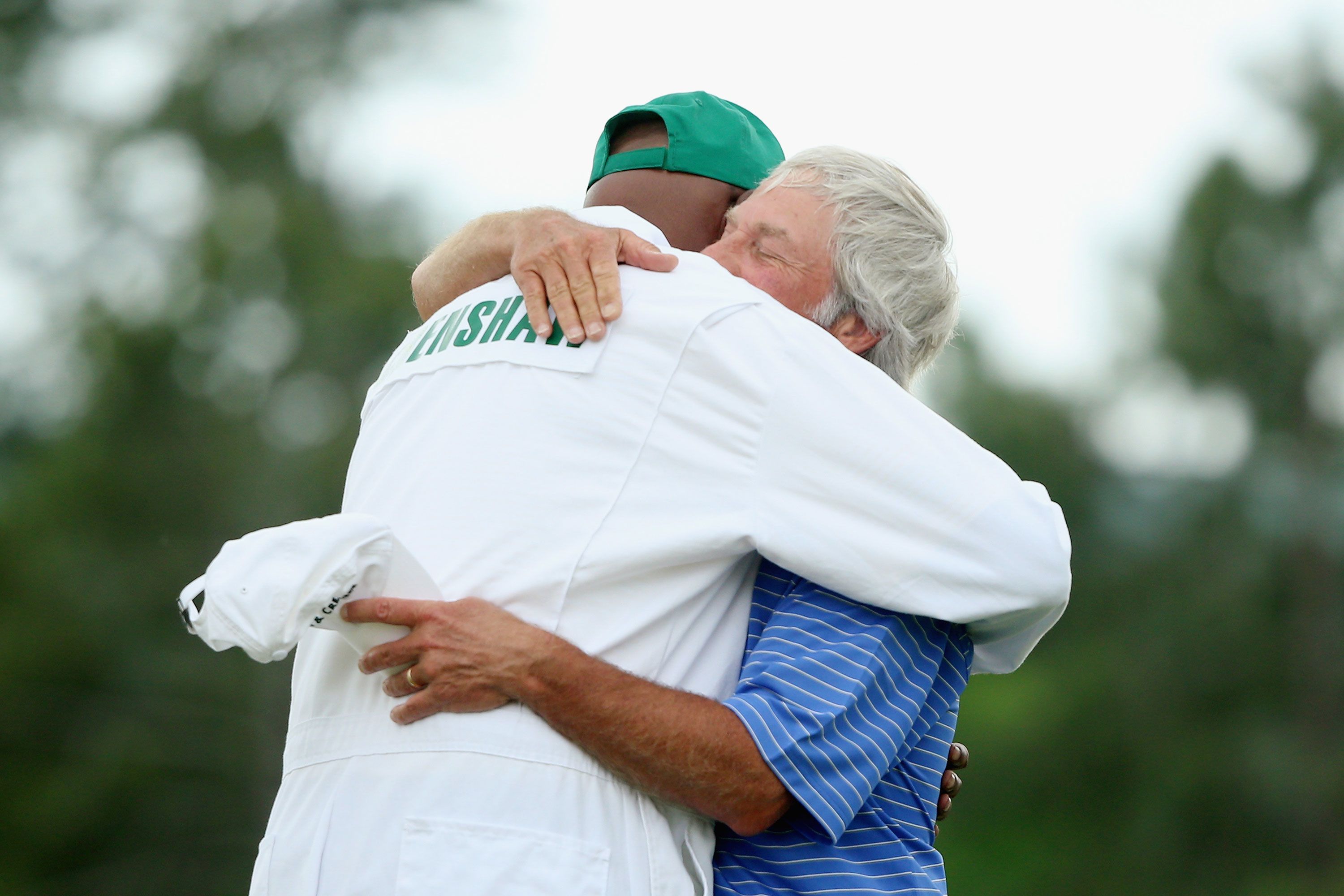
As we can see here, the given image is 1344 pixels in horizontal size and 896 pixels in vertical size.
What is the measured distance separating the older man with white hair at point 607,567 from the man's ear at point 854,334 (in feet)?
1.41

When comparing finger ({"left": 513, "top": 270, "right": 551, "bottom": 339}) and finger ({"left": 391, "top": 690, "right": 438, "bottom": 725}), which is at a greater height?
finger ({"left": 513, "top": 270, "right": 551, "bottom": 339})

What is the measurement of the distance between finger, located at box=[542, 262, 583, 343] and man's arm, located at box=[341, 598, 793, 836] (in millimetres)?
429

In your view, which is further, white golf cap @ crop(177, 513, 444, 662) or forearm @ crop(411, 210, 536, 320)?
forearm @ crop(411, 210, 536, 320)

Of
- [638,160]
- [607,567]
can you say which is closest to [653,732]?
[607,567]

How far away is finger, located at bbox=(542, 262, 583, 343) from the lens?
2207 mm

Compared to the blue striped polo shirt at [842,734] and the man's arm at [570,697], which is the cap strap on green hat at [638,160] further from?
the man's arm at [570,697]

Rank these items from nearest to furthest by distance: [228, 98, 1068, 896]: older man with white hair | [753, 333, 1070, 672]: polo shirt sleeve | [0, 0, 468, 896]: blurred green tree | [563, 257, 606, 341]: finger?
1. [228, 98, 1068, 896]: older man with white hair
2. [753, 333, 1070, 672]: polo shirt sleeve
3. [563, 257, 606, 341]: finger
4. [0, 0, 468, 896]: blurred green tree

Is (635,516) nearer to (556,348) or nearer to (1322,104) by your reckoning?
(556,348)

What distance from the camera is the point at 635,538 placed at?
207cm

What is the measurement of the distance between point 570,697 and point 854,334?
1004mm

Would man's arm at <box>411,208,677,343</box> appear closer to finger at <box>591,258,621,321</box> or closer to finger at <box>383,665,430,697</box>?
finger at <box>591,258,621,321</box>

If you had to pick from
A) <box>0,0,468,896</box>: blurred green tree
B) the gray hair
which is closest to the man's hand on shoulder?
the gray hair

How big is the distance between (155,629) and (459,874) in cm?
1466

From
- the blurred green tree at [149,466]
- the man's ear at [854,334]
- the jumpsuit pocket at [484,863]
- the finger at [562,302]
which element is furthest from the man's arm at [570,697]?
the blurred green tree at [149,466]
